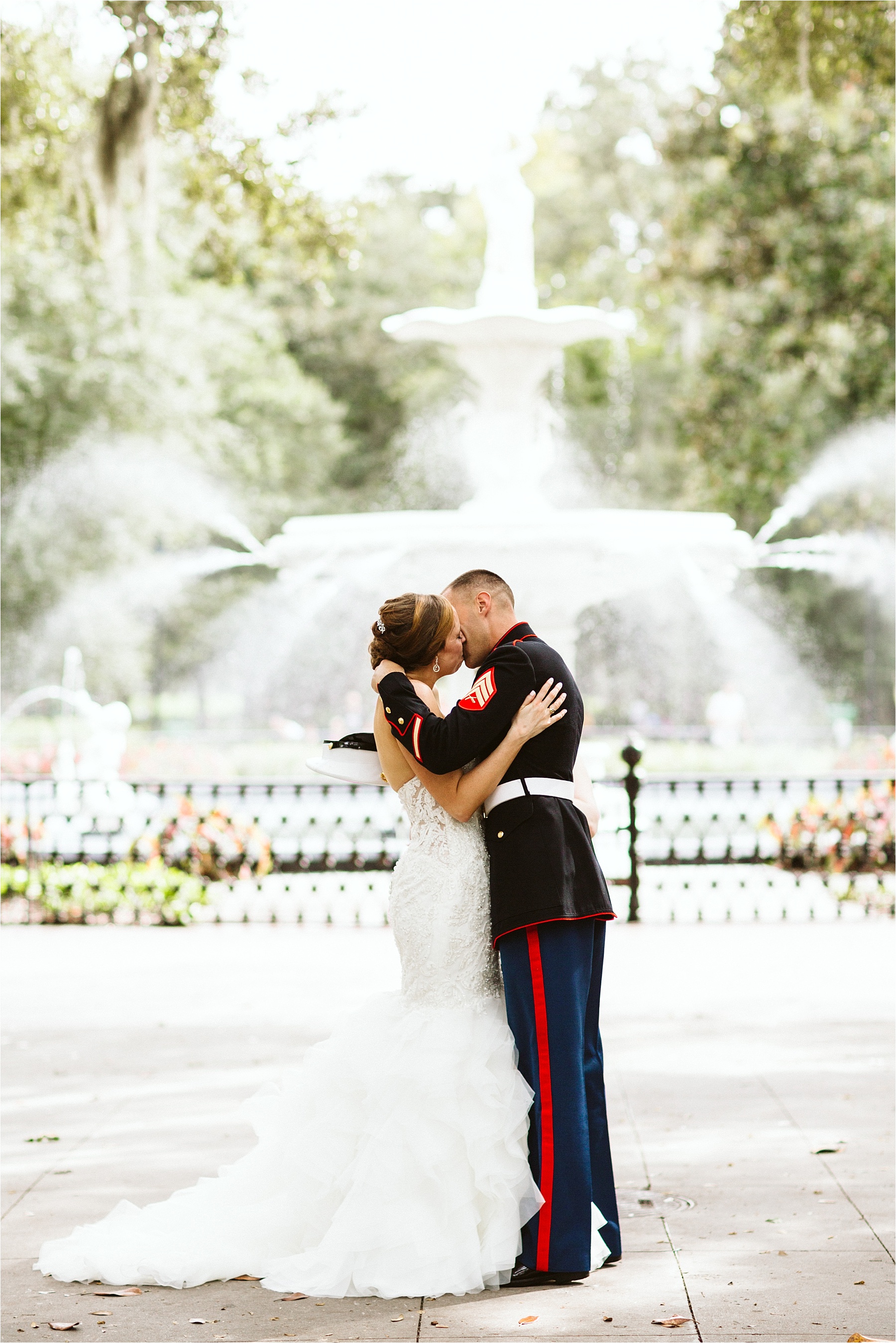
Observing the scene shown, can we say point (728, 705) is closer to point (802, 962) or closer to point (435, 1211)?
point (802, 962)

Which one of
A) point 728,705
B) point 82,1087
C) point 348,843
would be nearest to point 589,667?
point 728,705

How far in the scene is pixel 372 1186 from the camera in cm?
392

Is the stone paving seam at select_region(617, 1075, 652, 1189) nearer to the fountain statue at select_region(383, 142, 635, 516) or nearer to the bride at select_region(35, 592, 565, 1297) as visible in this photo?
the bride at select_region(35, 592, 565, 1297)

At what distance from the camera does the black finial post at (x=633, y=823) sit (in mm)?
10555

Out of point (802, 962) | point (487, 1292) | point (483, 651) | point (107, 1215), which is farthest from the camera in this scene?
point (802, 962)

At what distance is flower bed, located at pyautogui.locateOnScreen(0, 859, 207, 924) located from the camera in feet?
34.9

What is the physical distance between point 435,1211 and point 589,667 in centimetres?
3601

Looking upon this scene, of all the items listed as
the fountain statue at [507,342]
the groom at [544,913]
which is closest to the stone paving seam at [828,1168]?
the groom at [544,913]

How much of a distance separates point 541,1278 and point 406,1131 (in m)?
0.52

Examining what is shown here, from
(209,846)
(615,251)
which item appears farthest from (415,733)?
(615,251)

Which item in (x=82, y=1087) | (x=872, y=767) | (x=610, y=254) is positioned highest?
(x=610, y=254)

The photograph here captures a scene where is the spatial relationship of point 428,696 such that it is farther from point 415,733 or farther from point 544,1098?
point 544,1098

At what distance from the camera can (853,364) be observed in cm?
2316

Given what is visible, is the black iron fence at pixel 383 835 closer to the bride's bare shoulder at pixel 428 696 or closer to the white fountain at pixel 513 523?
the white fountain at pixel 513 523
